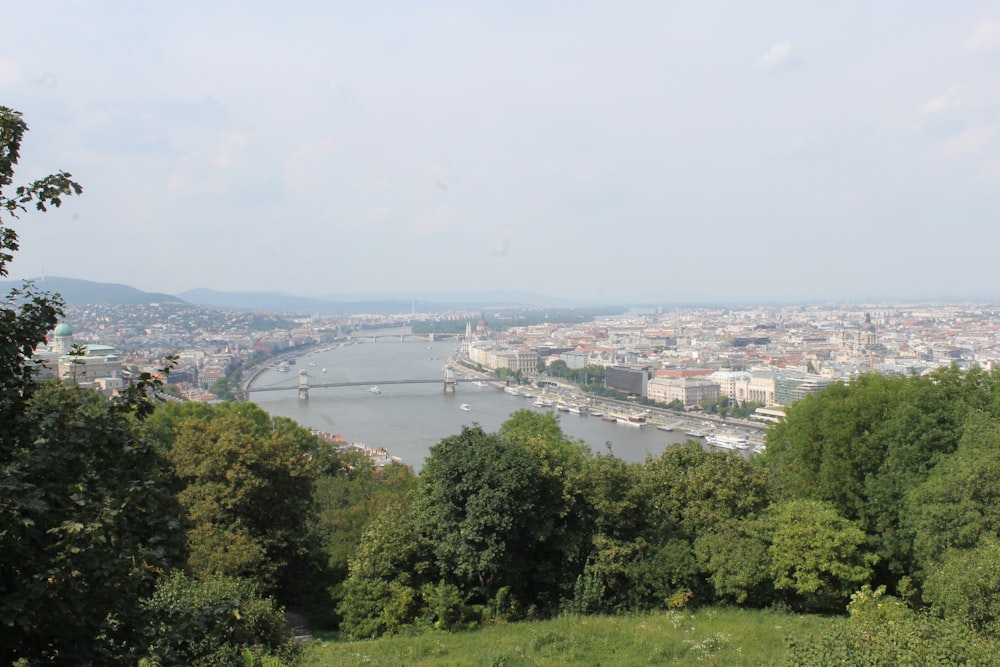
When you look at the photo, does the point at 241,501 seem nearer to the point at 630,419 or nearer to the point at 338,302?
the point at 630,419

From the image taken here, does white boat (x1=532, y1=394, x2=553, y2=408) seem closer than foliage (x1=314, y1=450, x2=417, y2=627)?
No

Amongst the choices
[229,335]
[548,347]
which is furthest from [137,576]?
[229,335]

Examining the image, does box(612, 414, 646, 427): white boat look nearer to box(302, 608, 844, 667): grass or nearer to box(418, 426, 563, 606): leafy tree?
box(418, 426, 563, 606): leafy tree

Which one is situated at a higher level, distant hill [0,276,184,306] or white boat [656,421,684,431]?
distant hill [0,276,184,306]

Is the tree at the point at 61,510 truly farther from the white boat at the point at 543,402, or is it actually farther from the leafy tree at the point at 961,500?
the white boat at the point at 543,402

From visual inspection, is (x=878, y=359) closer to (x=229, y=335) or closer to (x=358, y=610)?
(x=358, y=610)

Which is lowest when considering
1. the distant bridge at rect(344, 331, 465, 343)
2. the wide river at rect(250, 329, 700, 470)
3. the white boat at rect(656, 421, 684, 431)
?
the white boat at rect(656, 421, 684, 431)

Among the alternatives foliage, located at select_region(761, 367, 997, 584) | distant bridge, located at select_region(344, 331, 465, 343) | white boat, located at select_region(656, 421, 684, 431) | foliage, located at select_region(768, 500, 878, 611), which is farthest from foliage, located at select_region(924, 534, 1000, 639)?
distant bridge, located at select_region(344, 331, 465, 343)
